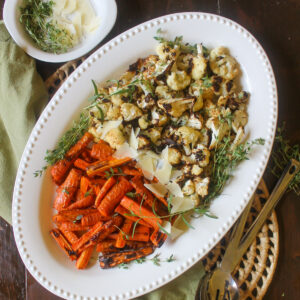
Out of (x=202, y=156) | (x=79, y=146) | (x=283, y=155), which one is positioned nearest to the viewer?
(x=202, y=156)

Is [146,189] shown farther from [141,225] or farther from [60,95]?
[60,95]

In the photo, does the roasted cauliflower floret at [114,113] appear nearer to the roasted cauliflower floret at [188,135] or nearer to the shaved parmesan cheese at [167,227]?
the roasted cauliflower floret at [188,135]

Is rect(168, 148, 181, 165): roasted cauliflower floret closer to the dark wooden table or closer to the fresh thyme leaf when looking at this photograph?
the fresh thyme leaf

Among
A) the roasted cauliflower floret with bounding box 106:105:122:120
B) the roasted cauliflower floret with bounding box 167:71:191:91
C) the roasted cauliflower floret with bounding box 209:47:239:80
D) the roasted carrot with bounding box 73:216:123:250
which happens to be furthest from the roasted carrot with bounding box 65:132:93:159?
the roasted cauliflower floret with bounding box 209:47:239:80

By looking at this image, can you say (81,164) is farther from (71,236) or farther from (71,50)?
(71,50)

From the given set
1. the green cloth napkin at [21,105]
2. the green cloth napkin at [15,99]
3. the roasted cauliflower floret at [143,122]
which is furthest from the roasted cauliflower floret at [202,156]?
the green cloth napkin at [15,99]

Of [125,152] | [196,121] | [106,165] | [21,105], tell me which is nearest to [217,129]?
[196,121]
